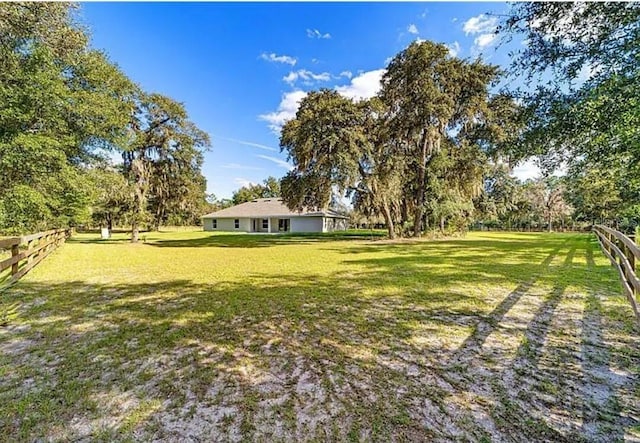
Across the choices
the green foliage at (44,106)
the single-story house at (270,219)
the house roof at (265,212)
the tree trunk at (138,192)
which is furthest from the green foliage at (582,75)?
the house roof at (265,212)

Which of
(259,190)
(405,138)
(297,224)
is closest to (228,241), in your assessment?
(297,224)

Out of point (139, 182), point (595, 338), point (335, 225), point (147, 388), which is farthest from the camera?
point (335, 225)

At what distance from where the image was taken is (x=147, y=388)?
8.61 feet

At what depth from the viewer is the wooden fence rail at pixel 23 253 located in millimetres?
5660

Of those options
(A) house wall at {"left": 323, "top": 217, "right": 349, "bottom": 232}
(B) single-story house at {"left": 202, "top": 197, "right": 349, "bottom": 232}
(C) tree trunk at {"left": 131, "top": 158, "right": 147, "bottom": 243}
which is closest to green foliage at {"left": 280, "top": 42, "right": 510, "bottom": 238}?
(C) tree trunk at {"left": 131, "top": 158, "right": 147, "bottom": 243}

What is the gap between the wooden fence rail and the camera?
5660mm

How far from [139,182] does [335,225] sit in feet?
70.5

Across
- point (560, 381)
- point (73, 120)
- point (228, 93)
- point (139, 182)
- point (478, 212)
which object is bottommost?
point (560, 381)

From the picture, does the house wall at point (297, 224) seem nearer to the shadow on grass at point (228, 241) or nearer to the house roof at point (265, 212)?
the house roof at point (265, 212)

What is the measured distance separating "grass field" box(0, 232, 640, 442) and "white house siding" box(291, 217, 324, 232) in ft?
84.8

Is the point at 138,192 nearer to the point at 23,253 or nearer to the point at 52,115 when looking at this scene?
the point at 52,115

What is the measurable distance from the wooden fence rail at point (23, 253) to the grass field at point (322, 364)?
639 millimetres

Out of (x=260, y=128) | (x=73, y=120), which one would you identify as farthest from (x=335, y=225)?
(x=73, y=120)

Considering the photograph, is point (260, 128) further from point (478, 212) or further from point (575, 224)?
point (575, 224)
